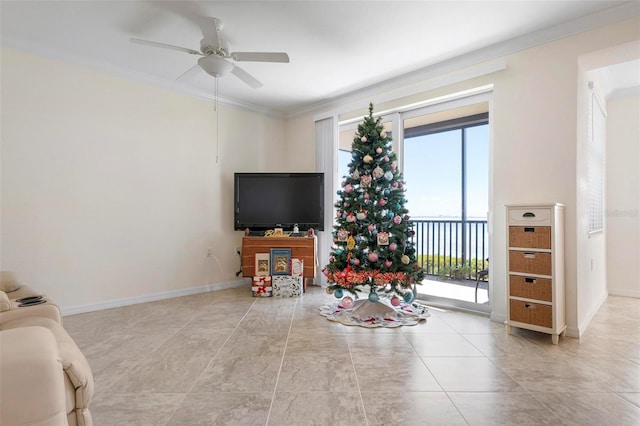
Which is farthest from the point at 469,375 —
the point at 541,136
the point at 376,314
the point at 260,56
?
the point at 260,56

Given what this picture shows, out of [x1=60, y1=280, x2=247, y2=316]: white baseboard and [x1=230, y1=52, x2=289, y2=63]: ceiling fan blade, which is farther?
[x1=60, y1=280, x2=247, y2=316]: white baseboard

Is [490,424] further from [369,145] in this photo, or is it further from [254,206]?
[254,206]

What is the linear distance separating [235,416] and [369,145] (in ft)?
8.34

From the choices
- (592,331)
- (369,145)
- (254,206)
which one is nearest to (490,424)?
(592,331)

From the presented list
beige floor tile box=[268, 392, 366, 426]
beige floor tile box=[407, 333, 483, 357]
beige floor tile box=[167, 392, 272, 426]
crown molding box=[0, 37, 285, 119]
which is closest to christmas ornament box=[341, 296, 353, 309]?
beige floor tile box=[407, 333, 483, 357]

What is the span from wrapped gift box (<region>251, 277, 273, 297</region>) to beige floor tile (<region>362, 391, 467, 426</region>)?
2433 mm

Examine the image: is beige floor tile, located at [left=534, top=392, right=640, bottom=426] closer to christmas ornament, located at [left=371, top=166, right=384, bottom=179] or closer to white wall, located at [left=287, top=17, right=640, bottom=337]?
white wall, located at [left=287, top=17, right=640, bottom=337]

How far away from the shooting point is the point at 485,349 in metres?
2.41

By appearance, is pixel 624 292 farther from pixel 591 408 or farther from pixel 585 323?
pixel 591 408

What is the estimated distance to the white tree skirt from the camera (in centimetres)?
298

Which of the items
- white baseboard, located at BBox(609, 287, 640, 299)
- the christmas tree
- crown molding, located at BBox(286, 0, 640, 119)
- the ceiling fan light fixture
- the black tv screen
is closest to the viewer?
crown molding, located at BBox(286, 0, 640, 119)

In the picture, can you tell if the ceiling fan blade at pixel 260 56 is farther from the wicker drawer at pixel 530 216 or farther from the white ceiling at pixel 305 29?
the wicker drawer at pixel 530 216

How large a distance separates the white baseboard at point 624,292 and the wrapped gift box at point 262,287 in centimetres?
431

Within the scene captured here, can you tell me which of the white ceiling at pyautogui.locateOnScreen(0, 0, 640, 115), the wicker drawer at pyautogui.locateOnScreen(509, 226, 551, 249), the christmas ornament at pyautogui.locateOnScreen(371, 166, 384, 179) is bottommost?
the wicker drawer at pyautogui.locateOnScreen(509, 226, 551, 249)
